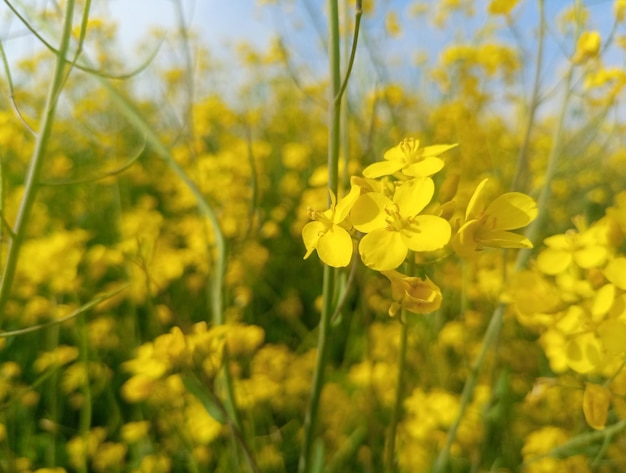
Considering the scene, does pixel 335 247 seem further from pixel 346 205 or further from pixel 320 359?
pixel 320 359

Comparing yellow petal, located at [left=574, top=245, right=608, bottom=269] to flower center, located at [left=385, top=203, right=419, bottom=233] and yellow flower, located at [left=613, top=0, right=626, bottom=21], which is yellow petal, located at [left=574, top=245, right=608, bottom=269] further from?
yellow flower, located at [left=613, top=0, right=626, bottom=21]

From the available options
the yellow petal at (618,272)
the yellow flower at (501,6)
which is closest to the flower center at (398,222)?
the yellow petal at (618,272)

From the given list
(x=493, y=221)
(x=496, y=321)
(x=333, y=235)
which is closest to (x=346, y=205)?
(x=333, y=235)

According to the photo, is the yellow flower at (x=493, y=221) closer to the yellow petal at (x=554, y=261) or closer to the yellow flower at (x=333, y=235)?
the yellow flower at (x=333, y=235)

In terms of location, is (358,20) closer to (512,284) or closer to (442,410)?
(512,284)

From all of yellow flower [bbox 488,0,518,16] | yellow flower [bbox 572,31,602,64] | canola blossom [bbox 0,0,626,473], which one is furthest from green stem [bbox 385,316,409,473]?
yellow flower [bbox 488,0,518,16]

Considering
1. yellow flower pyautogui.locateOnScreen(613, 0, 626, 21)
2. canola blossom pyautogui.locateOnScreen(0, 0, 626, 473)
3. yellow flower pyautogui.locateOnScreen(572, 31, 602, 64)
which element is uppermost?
yellow flower pyautogui.locateOnScreen(613, 0, 626, 21)

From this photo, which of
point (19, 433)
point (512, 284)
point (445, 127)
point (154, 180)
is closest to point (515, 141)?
point (445, 127)

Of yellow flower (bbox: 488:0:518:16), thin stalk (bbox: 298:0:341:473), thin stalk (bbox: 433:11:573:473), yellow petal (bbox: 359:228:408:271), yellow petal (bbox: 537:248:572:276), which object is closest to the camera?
yellow petal (bbox: 359:228:408:271)
